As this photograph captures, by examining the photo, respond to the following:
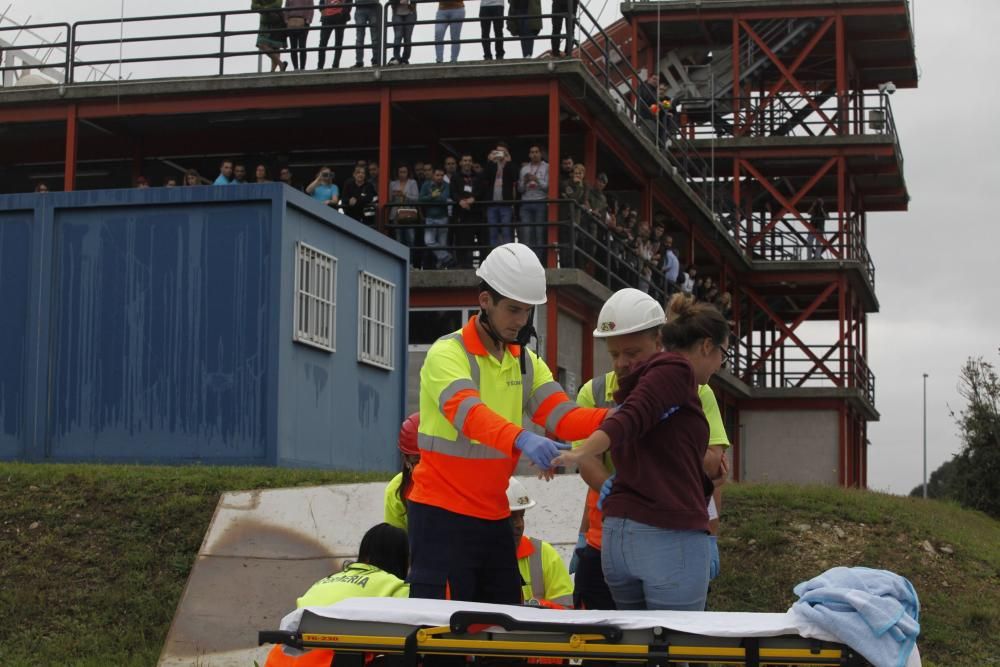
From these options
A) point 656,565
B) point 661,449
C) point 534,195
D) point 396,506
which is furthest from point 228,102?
point 656,565

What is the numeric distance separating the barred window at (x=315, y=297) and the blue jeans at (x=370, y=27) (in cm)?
817

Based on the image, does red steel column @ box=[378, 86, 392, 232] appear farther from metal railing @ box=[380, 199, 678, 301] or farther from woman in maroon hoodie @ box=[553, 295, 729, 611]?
woman in maroon hoodie @ box=[553, 295, 729, 611]

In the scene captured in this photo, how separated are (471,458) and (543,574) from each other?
1445 millimetres

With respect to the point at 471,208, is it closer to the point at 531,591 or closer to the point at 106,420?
the point at 106,420

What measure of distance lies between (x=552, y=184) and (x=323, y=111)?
182 inches

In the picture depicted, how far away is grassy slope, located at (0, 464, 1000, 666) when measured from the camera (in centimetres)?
1059

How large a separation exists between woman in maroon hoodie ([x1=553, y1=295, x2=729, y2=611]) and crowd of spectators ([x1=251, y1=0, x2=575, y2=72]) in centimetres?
1767

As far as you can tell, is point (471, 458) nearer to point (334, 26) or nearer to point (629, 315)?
point (629, 315)

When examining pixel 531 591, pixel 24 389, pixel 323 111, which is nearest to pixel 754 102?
pixel 323 111

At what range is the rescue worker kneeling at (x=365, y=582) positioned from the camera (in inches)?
242

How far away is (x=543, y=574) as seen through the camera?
7961mm

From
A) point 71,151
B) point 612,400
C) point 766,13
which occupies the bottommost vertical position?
point 612,400

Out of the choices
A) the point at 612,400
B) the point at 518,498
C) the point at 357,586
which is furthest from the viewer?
the point at 518,498

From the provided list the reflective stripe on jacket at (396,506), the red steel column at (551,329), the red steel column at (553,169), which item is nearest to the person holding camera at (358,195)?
the red steel column at (553,169)
